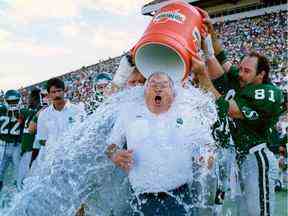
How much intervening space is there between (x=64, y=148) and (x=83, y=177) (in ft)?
0.83

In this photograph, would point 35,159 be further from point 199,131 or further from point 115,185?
point 199,131

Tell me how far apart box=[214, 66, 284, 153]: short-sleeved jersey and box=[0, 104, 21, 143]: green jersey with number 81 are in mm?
4120

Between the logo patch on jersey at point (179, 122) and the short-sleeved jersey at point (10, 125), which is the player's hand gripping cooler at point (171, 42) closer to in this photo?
the logo patch on jersey at point (179, 122)

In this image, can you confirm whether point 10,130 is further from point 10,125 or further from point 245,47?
point 245,47

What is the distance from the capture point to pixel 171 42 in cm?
353

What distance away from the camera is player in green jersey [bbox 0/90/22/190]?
25.7ft

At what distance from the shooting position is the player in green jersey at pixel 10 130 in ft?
25.7

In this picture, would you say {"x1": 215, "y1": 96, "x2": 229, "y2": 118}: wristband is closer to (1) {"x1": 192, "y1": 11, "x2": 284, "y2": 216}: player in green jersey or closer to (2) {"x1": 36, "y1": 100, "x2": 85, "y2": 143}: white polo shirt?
(1) {"x1": 192, "y1": 11, "x2": 284, "y2": 216}: player in green jersey

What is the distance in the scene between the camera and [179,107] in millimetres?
3430

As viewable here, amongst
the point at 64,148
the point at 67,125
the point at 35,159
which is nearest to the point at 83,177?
the point at 64,148

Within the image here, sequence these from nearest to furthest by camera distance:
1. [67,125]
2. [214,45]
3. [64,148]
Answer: [64,148], [214,45], [67,125]

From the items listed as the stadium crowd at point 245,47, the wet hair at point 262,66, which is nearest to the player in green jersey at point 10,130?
the wet hair at point 262,66

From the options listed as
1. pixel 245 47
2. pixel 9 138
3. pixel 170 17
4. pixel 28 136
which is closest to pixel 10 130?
pixel 9 138

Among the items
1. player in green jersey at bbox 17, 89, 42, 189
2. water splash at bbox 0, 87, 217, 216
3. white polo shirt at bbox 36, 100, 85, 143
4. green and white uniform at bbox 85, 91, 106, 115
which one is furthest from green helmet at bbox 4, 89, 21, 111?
water splash at bbox 0, 87, 217, 216
